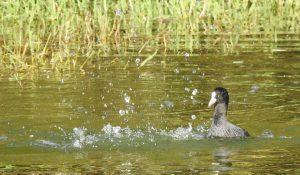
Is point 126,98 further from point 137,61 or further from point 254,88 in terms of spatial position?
point 137,61

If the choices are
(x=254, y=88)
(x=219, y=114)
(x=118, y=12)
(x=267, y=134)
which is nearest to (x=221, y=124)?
(x=219, y=114)

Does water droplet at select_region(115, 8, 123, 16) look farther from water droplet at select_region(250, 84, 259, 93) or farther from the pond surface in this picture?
water droplet at select_region(250, 84, 259, 93)

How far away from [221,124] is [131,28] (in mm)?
8196

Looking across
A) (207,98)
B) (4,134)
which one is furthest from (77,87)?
(4,134)

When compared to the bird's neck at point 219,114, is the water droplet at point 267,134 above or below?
below

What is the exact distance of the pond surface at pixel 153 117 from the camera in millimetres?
9633

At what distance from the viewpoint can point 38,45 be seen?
1661cm

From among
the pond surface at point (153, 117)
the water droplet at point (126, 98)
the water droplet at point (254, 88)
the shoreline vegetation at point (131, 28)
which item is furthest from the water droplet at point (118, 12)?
the water droplet at point (126, 98)

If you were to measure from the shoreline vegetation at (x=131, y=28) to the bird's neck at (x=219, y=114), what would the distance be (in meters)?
4.13

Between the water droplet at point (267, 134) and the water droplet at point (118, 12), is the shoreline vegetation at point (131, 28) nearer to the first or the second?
the water droplet at point (118, 12)

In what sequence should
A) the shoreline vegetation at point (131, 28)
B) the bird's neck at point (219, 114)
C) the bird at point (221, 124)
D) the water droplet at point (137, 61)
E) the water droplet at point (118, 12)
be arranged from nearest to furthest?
the bird at point (221, 124) → the bird's neck at point (219, 114) → the water droplet at point (137, 61) → the shoreline vegetation at point (131, 28) → the water droplet at point (118, 12)

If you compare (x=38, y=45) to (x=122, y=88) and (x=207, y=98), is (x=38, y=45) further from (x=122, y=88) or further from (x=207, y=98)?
(x=207, y=98)

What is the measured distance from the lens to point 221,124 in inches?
457

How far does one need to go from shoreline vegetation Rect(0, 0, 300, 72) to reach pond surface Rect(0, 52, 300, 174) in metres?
0.70
